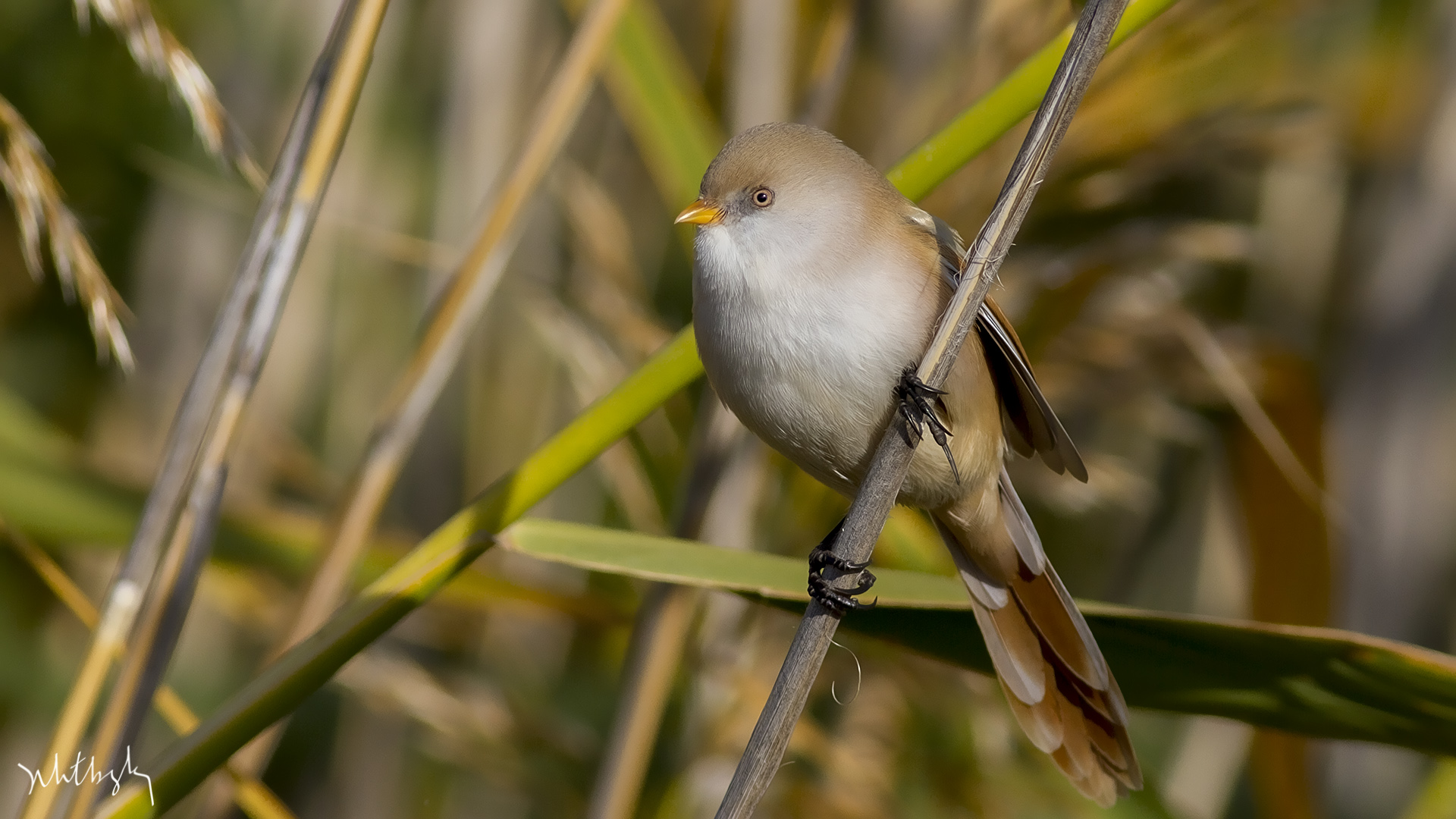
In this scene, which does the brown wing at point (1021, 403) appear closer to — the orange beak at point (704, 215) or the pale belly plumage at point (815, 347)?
the pale belly plumage at point (815, 347)

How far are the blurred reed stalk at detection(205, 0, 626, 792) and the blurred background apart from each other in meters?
0.09

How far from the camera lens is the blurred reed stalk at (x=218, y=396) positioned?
43.2 inches

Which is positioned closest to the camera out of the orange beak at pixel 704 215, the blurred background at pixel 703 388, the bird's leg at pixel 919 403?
the bird's leg at pixel 919 403

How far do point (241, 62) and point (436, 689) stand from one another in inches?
62.1

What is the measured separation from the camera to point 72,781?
45.1 inches

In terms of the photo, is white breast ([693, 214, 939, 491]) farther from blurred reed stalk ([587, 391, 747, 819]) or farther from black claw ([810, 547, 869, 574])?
blurred reed stalk ([587, 391, 747, 819])

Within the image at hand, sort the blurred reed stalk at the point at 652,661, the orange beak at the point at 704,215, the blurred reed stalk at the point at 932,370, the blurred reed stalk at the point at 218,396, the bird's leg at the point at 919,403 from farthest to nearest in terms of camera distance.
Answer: the blurred reed stalk at the point at 652,661 < the orange beak at the point at 704,215 < the bird's leg at the point at 919,403 < the blurred reed stalk at the point at 218,396 < the blurred reed stalk at the point at 932,370

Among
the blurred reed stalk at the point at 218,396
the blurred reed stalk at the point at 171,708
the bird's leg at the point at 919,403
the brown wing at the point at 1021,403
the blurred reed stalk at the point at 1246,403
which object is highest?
the blurred reed stalk at the point at 1246,403

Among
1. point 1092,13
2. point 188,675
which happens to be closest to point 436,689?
point 188,675

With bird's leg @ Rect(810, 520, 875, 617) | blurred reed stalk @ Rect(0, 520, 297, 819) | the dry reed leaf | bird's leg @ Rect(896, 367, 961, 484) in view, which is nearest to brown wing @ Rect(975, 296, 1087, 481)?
bird's leg @ Rect(896, 367, 961, 484)

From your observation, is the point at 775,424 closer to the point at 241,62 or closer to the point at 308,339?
the point at 308,339

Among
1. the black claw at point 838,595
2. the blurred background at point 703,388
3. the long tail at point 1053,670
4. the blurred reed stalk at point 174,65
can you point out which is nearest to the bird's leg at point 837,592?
the black claw at point 838,595
